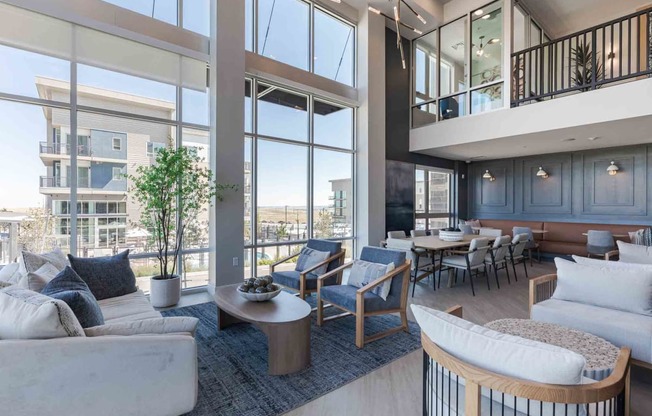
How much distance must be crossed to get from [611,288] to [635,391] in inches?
28.6

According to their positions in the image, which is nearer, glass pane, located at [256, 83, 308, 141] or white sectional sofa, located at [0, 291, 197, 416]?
white sectional sofa, located at [0, 291, 197, 416]

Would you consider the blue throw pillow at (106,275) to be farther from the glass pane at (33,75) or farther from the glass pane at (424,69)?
the glass pane at (424,69)

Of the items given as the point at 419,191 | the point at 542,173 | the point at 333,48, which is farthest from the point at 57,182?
the point at 542,173

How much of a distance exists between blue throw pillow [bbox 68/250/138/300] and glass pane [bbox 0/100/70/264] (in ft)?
3.91

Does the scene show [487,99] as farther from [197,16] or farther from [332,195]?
[197,16]

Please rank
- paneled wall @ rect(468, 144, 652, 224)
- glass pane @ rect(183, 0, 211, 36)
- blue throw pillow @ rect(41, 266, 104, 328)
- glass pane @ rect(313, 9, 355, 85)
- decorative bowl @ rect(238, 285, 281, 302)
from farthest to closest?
paneled wall @ rect(468, 144, 652, 224) → glass pane @ rect(313, 9, 355, 85) → glass pane @ rect(183, 0, 211, 36) → decorative bowl @ rect(238, 285, 281, 302) → blue throw pillow @ rect(41, 266, 104, 328)

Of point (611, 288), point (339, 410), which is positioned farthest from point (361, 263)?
point (611, 288)

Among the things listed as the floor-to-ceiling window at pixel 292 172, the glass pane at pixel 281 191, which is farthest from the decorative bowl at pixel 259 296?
the glass pane at pixel 281 191

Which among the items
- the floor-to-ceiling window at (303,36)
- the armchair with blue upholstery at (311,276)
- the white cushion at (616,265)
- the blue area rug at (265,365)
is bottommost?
the blue area rug at (265,365)

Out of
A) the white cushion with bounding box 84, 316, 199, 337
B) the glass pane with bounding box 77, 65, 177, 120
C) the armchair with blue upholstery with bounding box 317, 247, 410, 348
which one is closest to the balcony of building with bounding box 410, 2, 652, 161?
the armchair with blue upholstery with bounding box 317, 247, 410, 348

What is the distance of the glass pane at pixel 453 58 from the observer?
22.1 ft

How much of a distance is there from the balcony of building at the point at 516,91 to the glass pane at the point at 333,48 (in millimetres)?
1750

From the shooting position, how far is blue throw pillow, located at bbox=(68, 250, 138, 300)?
9.85 ft

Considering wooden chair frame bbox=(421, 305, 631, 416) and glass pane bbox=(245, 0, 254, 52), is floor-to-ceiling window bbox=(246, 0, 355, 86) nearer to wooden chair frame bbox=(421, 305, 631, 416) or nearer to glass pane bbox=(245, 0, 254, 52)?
glass pane bbox=(245, 0, 254, 52)
